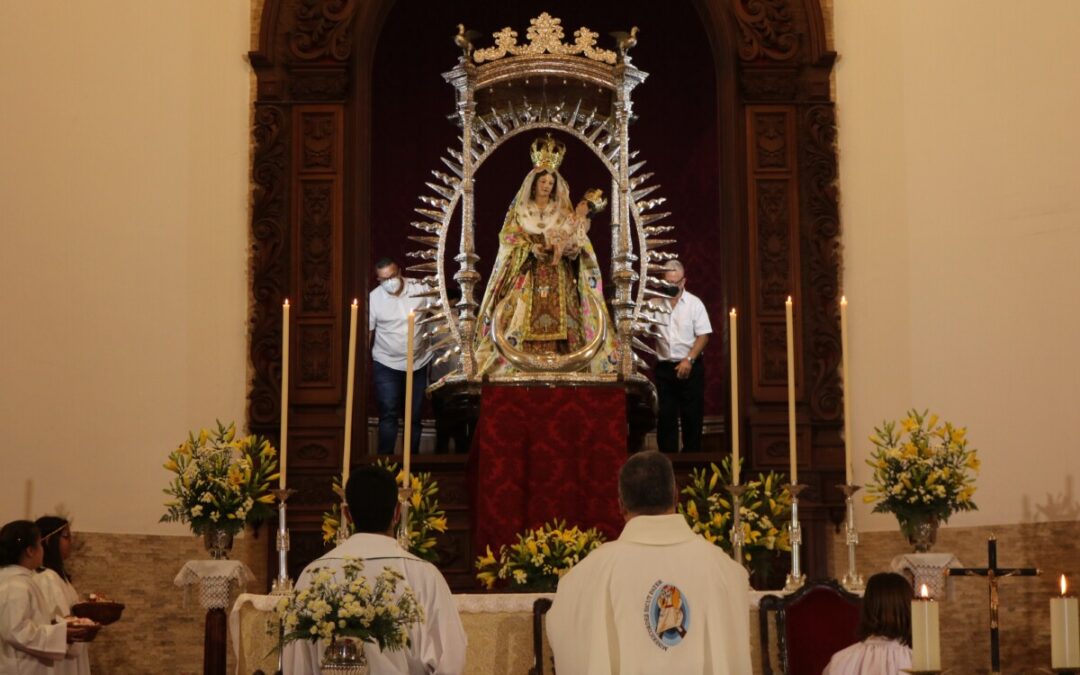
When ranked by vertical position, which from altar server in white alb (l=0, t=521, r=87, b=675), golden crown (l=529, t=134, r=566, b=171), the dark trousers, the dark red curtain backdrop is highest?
the dark red curtain backdrop

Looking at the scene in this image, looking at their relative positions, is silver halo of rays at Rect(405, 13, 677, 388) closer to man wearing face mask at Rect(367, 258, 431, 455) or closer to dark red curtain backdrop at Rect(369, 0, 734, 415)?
man wearing face mask at Rect(367, 258, 431, 455)

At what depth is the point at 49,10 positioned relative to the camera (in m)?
9.55

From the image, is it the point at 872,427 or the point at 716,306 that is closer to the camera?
the point at 872,427

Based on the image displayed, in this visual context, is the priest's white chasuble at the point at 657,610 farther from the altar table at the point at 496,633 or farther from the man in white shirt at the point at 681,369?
the man in white shirt at the point at 681,369

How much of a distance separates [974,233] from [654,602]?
512 cm

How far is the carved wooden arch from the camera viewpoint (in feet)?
30.5

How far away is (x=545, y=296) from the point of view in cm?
920

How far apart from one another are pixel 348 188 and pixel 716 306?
2.98m

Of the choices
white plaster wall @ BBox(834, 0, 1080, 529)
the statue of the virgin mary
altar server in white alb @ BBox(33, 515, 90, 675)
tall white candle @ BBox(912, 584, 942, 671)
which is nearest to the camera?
tall white candle @ BBox(912, 584, 942, 671)

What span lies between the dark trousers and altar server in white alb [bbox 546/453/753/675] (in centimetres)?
513

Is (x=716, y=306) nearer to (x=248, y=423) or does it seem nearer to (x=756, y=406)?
(x=756, y=406)

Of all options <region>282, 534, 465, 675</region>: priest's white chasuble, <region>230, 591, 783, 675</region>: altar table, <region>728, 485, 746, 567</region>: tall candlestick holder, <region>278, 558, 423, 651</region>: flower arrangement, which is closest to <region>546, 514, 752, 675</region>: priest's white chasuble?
<region>282, 534, 465, 675</region>: priest's white chasuble

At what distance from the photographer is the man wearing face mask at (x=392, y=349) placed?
10039 millimetres

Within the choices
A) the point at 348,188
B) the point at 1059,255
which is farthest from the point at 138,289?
the point at 1059,255
